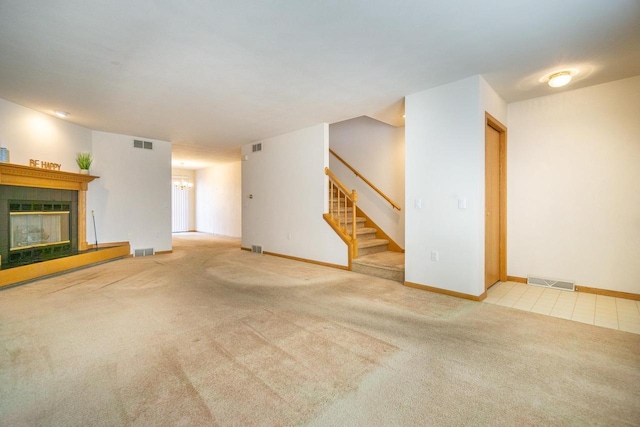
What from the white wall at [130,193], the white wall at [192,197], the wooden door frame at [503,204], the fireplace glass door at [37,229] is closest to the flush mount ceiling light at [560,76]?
the wooden door frame at [503,204]

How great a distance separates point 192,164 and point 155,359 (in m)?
9.70

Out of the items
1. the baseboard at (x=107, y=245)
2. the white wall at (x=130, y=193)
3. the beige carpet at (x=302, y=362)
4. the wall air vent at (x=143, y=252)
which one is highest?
the white wall at (x=130, y=193)

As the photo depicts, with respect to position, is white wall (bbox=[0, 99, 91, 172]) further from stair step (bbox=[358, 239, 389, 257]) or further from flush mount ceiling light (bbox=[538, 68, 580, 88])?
flush mount ceiling light (bbox=[538, 68, 580, 88])

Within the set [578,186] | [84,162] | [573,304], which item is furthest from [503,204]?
[84,162]

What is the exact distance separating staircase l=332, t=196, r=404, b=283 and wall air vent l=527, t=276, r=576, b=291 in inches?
72.6

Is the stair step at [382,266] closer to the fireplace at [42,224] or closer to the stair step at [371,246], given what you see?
the stair step at [371,246]

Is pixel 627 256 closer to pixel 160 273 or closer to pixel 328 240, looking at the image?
pixel 328 240

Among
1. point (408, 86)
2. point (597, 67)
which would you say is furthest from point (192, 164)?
point (597, 67)

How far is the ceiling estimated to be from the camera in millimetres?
2289

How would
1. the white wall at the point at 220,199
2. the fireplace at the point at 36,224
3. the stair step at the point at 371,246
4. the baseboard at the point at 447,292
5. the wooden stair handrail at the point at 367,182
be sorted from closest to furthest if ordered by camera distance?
the baseboard at the point at 447,292 → the fireplace at the point at 36,224 → the stair step at the point at 371,246 → the wooden stair handrail at the point at 367,182 → the white wall at the point at 220,199

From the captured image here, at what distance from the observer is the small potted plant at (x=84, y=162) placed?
5602 millimetres

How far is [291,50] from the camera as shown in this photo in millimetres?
2883

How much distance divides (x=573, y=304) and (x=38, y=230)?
8.18 m

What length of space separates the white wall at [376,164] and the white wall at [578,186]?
1927 mm
